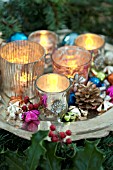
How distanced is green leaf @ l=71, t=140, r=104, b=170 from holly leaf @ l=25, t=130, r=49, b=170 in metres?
0.08

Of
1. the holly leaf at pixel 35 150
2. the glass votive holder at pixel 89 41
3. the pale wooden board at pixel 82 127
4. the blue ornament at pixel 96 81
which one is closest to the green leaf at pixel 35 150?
the holly leaf at pixel 35 150

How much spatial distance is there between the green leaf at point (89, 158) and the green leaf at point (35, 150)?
3.2 inches

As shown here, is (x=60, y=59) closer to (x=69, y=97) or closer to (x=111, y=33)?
(x=69, y=97)

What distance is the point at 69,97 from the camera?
100cm

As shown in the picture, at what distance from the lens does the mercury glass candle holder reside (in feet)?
3.29

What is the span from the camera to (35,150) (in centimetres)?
79

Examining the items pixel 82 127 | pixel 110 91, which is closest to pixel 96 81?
pixel 110 91

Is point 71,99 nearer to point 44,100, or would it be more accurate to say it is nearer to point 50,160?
point 44,100

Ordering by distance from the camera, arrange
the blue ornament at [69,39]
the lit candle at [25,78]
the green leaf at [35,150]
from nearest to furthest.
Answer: the green leaf at [35,150] → the lit candle at [25,78] → the blue ornament at [69,39]

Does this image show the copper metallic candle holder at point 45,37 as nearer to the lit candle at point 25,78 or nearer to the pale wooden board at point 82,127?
the lit candle at point 25,78

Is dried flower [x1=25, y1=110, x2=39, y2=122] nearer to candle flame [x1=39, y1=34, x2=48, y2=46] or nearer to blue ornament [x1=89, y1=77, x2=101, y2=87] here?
blue ornament [x1=89, y1=77, x2=101, y2=87]

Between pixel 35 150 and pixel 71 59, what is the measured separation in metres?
0.42

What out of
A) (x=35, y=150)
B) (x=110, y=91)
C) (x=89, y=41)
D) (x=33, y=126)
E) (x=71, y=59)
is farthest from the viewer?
(x=89, y=41)

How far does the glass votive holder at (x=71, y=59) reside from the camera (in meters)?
1.06
